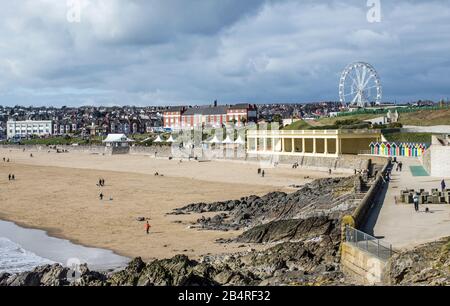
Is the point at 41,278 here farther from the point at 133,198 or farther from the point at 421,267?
the point at 133,198

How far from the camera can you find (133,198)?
129ft

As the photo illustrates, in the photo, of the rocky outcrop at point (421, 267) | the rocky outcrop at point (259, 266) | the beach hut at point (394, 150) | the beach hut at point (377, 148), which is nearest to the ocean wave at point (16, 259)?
the rocky outcrop at point (259, 266)

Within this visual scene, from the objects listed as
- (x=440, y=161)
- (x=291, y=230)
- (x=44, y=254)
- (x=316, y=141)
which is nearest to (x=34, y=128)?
(x=316, y=141)

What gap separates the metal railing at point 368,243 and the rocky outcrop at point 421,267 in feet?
1.15

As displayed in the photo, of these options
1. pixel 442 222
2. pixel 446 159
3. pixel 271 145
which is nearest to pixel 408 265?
pixel 442 222

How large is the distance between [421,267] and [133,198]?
29.5 meters

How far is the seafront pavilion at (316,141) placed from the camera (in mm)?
55966

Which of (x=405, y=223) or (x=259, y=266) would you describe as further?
(x=405, y=223)

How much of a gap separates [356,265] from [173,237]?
1288 centimetres

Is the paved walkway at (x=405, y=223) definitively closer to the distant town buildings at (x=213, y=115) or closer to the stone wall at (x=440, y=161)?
the stone wall at (x=440, y=161)

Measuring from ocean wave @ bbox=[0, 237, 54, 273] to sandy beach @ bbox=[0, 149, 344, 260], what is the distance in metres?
2.47

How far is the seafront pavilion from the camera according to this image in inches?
2203

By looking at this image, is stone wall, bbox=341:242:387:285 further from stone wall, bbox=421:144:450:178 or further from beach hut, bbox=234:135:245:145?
beach hut, bbox=234:135:245:145

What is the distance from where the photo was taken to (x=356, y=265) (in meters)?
13.3
